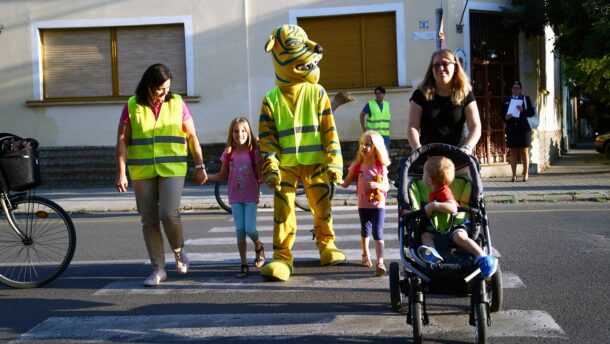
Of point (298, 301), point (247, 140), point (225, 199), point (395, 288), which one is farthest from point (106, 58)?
point (395, 288)

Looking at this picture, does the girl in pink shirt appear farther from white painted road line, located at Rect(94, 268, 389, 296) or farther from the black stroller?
the black stroller

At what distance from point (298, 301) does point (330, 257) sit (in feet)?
4.55

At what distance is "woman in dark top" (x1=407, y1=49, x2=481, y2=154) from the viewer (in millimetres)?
6230

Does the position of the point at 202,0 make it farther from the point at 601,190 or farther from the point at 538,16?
the point at 601,190

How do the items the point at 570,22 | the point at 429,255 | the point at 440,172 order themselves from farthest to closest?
the point at 570,22 → the point at 440,172 → the point at 429,255

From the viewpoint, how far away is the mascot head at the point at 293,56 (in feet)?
24.6

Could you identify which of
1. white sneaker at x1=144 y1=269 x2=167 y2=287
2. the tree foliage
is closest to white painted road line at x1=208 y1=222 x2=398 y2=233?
white sneaker at x1=144 y1=269 x2=167 y2=287

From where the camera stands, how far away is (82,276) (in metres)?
7.69

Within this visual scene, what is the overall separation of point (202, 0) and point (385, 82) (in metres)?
4.50

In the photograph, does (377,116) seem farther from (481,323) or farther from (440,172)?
(481,323)

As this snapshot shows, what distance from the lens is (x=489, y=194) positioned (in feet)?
45.9

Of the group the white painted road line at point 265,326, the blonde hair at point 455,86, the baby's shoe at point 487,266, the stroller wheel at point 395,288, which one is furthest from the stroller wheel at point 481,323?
the blonde hair at point 455,86

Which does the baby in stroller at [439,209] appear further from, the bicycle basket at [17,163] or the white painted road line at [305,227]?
the white painted road line at [305,227]

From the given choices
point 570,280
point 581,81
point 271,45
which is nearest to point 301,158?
point 271,45
